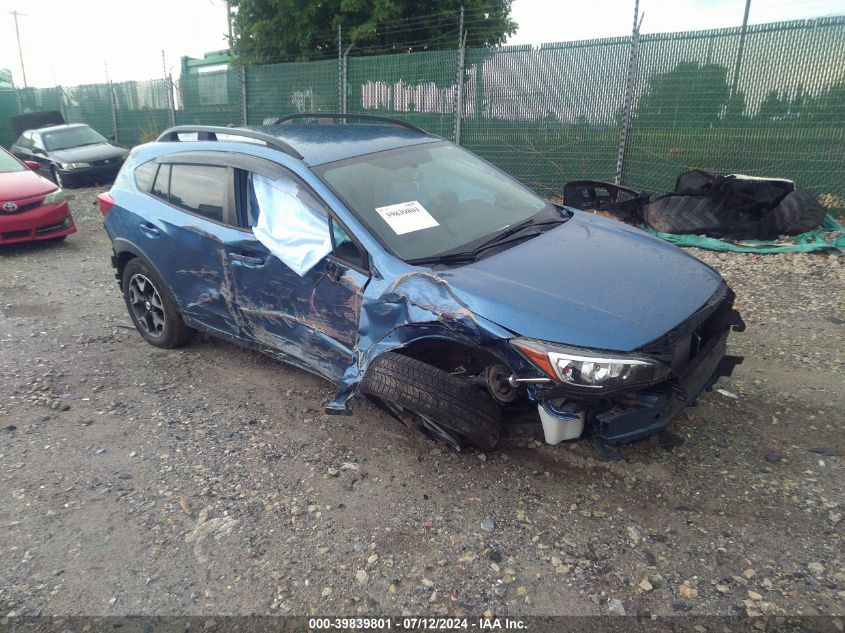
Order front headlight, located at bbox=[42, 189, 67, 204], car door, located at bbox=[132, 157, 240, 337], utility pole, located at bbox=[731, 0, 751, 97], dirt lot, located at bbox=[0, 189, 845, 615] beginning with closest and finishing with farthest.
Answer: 1. dirt lot, located at bbox=[0, 189, 845, 615]
2. car door, located at bbox=[132, 157, 240, 337]
3. utility pole, located at bbox=[731, 0, 751, 97]
4. front headlight, located at bbox=[42, 189, 67, 204]

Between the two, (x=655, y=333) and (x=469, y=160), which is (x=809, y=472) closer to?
(x=655, y=333)

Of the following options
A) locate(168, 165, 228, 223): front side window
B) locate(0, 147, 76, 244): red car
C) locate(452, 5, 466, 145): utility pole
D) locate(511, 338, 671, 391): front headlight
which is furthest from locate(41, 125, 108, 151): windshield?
locate(511, 338, 671, 391): front headlight

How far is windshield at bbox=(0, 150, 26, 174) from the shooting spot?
8703mm

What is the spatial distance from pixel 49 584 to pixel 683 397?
9.56 ft

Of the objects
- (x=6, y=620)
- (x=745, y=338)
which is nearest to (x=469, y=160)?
(x=745, y=338)

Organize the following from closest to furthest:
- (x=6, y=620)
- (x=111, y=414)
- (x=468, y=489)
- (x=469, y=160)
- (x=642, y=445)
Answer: (x=6, y=620), (x=468, y=489), (x=642, y=445), (x=111, y=414), (x=469, y=160)

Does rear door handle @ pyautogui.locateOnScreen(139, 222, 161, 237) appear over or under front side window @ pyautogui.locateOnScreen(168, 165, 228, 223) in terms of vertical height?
under

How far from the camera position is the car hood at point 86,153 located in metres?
13.4

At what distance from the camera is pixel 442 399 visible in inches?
115

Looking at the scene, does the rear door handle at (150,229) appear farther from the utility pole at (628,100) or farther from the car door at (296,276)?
the utility pole at (628,100)

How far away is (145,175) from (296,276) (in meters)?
2.08

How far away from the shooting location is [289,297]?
3658 mm

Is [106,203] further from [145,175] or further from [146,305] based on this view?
[146,305]

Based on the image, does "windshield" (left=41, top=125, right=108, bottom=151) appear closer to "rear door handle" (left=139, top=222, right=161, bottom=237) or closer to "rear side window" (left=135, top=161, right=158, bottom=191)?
"rear side window" (left=135, top=161, right=158, bottom=191)
